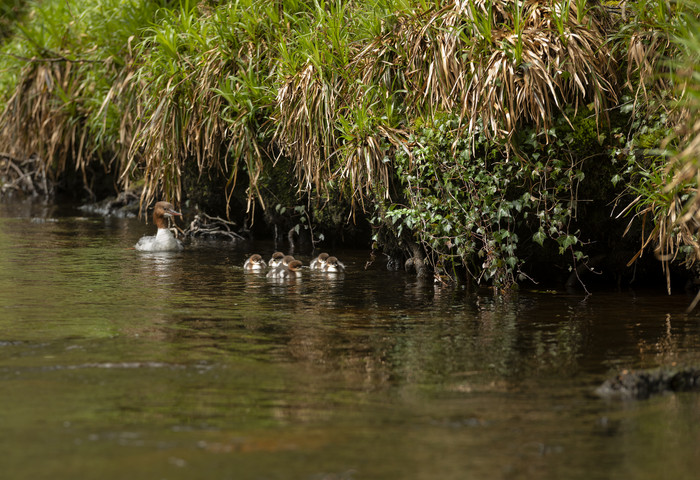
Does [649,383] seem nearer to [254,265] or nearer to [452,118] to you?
[452,118]

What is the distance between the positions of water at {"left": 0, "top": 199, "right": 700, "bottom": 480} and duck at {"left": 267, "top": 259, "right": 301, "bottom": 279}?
0.66 metres

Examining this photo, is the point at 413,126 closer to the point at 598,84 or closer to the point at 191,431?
the point at 598,84

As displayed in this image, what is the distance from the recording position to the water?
3.38 metres

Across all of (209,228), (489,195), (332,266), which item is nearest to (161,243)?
(209,228)

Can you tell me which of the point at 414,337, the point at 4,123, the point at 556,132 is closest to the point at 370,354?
the point at 414,337

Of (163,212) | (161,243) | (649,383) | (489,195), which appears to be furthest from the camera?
(163,212)

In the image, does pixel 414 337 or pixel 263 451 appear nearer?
pixel 263 451

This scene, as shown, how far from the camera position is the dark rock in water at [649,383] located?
13.8 feet

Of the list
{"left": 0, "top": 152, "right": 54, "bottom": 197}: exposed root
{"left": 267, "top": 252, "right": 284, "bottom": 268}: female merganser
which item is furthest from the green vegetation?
{"left": 0, "top": 152, "right": 54, "bottom": 197}: exposed root

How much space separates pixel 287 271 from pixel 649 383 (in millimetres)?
4812

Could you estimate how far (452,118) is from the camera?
23.6ft

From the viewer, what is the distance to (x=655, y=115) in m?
6.71

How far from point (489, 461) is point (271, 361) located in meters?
1.83

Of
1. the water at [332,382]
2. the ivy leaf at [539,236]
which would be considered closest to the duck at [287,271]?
the water at [332,382]
